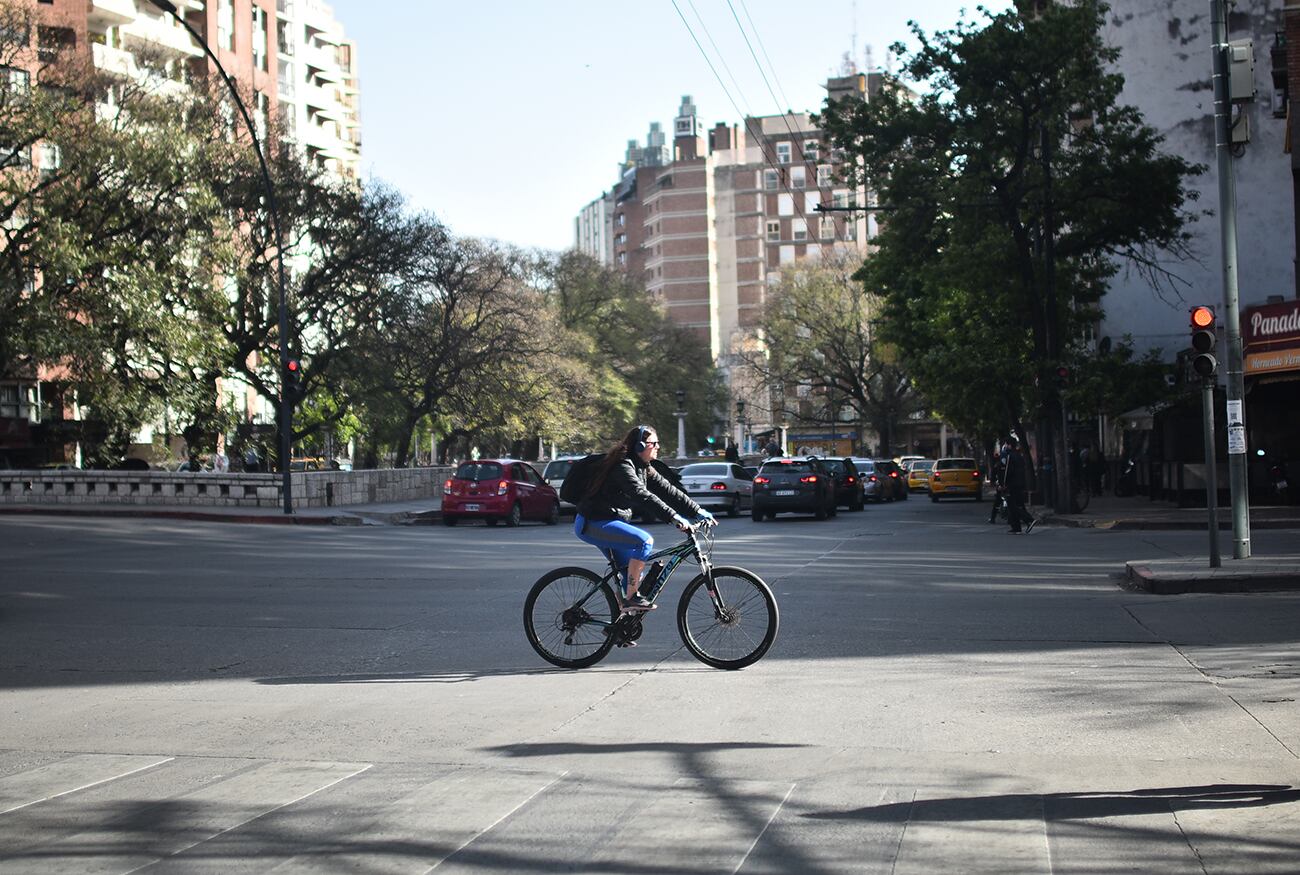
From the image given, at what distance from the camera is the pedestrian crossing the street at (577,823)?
5.49m

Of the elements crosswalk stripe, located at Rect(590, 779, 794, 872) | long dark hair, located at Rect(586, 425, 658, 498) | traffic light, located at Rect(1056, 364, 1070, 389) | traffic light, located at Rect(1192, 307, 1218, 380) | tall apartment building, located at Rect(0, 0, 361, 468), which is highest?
tall apartment building, located at Rect(0, 0, 361, 468)

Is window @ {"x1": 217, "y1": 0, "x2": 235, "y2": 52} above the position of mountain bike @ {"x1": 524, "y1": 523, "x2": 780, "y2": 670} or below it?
above

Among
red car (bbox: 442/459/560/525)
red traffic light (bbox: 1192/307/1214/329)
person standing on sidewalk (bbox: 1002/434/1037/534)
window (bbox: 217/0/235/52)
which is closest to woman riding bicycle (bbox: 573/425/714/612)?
red traffic light (bbox: 1192/307/1214/329)

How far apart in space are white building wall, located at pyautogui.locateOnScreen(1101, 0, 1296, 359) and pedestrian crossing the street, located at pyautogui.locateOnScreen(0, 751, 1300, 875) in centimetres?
4006

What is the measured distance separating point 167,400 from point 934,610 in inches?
1252

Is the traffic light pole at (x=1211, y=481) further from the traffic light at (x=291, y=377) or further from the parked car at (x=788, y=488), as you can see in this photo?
the traffic light at (x=291, y=377)

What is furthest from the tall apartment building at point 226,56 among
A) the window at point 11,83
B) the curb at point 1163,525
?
the curb at point 1163,525

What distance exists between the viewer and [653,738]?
316 inches

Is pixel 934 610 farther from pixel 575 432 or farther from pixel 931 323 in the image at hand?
pixel 575 432

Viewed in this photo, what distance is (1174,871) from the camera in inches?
209

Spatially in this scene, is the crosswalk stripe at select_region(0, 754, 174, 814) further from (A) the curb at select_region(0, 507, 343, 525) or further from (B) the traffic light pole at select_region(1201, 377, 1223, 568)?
(A) the curb at select_region(0, 507, 343, 525)

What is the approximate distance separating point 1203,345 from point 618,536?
10.0 m

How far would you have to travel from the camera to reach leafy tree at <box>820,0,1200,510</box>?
35562 mm

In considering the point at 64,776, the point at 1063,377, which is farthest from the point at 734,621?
the point at 1063,377
